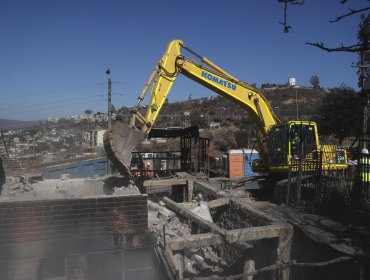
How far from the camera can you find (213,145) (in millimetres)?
39094

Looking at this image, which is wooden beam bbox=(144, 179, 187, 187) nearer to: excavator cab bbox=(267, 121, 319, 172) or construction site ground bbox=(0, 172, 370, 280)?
construction site ground bbox=(0, 172, 370, 280)

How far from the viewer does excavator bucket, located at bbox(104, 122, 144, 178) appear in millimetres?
10352

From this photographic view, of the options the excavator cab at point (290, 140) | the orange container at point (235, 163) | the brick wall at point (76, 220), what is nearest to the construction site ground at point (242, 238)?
the brick wall at point (76, 220)

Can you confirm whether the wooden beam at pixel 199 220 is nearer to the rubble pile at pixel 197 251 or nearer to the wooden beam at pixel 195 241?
the wooden beam at pixel 195 241

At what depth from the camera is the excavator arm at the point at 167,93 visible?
10.5 m

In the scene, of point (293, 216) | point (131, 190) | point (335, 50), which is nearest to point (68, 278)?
point (131, 190)

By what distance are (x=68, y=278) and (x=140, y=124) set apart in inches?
284

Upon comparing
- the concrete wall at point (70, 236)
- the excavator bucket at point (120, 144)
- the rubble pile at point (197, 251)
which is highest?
the excavator bucket at point (120, 144)

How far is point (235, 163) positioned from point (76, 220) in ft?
64.7

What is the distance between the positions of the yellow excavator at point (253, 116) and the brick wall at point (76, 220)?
6.21 meters

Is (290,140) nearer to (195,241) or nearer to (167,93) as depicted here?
(167,93)

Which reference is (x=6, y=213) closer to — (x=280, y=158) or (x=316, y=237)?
(x=316, y=237)

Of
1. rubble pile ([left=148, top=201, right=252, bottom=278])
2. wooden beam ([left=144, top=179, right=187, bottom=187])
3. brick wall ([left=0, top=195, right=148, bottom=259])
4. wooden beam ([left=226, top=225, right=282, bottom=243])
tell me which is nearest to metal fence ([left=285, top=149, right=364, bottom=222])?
wooden beam ([left=226, top=225, right=282, bottom=243])

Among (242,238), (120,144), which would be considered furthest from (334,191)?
(120,144)
